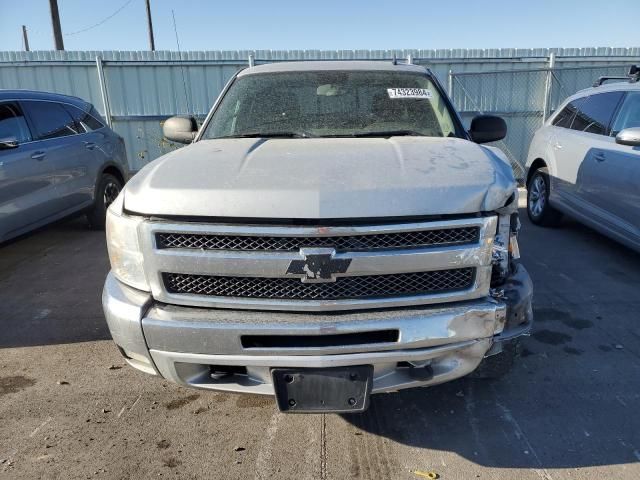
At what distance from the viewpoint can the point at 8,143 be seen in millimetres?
5004

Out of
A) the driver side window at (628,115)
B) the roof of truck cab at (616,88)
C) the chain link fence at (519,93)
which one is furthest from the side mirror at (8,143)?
the chain link fence at (519,93)

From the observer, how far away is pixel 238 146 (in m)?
2.86

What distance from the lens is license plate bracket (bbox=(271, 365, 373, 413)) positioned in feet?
6.93

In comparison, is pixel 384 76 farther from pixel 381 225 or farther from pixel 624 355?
pixel 624 355

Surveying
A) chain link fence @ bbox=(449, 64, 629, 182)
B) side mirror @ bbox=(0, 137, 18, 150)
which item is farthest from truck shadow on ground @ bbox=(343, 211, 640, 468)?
chain link fence @ bbox=(449, 64, 629, 182)

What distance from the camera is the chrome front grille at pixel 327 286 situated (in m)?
2.12

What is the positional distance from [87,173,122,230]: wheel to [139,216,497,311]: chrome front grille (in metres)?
4.98

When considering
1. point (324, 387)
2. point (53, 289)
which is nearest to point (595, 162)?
point (324, 387)

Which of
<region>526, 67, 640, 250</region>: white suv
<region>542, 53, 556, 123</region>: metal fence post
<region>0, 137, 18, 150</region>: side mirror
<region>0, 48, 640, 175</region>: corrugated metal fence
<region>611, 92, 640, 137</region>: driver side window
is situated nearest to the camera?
<region>526, 67, 640, 250</region>: white suv

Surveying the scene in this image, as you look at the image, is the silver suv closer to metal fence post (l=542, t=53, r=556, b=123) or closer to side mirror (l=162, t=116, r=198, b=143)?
side mirror (l=162, t=116, r=198, b=143)

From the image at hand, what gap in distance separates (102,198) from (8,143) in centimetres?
174

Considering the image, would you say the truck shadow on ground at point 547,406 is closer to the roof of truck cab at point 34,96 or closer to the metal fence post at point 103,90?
the roof of truck cab at point 34,96

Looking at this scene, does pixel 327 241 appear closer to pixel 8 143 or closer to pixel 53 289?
pixel 53 289

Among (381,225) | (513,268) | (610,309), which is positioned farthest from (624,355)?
(381,225)
